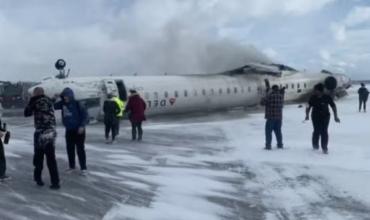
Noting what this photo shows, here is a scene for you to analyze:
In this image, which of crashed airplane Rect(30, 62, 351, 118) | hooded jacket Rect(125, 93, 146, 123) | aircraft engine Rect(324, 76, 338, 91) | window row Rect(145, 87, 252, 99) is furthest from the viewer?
aircraft engine Rect(324, 76, 338, 91)

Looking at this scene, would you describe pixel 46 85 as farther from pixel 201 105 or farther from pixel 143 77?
A: pixel 201 105

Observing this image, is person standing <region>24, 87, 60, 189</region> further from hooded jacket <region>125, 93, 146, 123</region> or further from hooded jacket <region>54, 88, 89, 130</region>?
hooded jacket <region>125, 93, 146, 123</region>

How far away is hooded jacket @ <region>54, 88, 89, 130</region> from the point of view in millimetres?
10734

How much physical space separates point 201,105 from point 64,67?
8.12 meters

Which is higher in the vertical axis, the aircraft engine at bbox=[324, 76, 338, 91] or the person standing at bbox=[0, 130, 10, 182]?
the aircraft engine at bbox=[324, 76, 338, 91]

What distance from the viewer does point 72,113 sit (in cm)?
1074

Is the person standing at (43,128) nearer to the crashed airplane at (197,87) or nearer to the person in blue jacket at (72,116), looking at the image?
the person in blue jacket at (72,116)

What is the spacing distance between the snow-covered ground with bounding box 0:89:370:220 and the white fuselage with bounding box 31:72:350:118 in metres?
9.62

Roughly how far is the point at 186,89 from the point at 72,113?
20.8 meters

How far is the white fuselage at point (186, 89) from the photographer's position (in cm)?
2636

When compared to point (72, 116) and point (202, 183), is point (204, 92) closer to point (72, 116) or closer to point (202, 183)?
point (72, 116)

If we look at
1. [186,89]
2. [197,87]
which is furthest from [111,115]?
[197,87]

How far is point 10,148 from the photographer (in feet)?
51.2

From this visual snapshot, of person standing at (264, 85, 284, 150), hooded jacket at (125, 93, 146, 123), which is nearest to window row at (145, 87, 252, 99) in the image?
hooded jacket at (125, 93, 146, 123)
